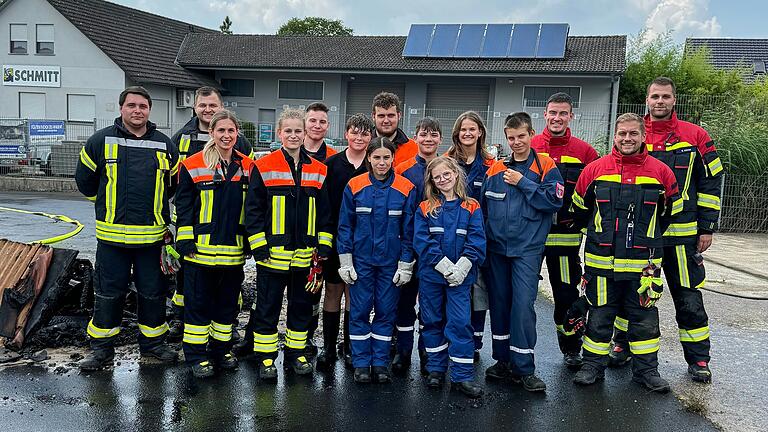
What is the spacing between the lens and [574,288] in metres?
5.51

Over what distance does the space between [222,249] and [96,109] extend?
2746 cm

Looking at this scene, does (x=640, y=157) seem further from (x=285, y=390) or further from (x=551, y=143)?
(x=285, y=390)

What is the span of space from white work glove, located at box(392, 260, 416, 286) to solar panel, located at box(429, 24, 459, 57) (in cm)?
2557

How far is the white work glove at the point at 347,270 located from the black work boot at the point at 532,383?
1555 mm

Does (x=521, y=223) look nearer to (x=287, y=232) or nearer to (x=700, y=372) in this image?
(x=287, y=232)

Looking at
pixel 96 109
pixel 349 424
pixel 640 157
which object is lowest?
pixel 349 424

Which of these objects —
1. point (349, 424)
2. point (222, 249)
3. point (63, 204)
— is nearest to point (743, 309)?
point (349, 424)

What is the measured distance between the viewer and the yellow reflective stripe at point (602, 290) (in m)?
5.04

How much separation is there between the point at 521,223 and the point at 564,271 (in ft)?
2.69

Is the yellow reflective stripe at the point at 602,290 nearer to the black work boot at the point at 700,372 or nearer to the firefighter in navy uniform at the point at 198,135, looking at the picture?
the black work boot at the point at 700,372

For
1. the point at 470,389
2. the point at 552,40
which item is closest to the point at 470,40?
the point at 552,40

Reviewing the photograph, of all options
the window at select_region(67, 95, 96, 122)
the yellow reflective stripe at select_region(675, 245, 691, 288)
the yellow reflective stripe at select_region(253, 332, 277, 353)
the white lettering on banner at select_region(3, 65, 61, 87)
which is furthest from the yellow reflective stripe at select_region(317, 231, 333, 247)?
the white lettering on banner at select_region(3, 65, 61, 87)

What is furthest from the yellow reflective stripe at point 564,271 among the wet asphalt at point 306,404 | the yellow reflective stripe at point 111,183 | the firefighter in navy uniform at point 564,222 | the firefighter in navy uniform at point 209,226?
the yellow reflective stripe at point 111,183

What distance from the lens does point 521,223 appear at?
16.2ft
